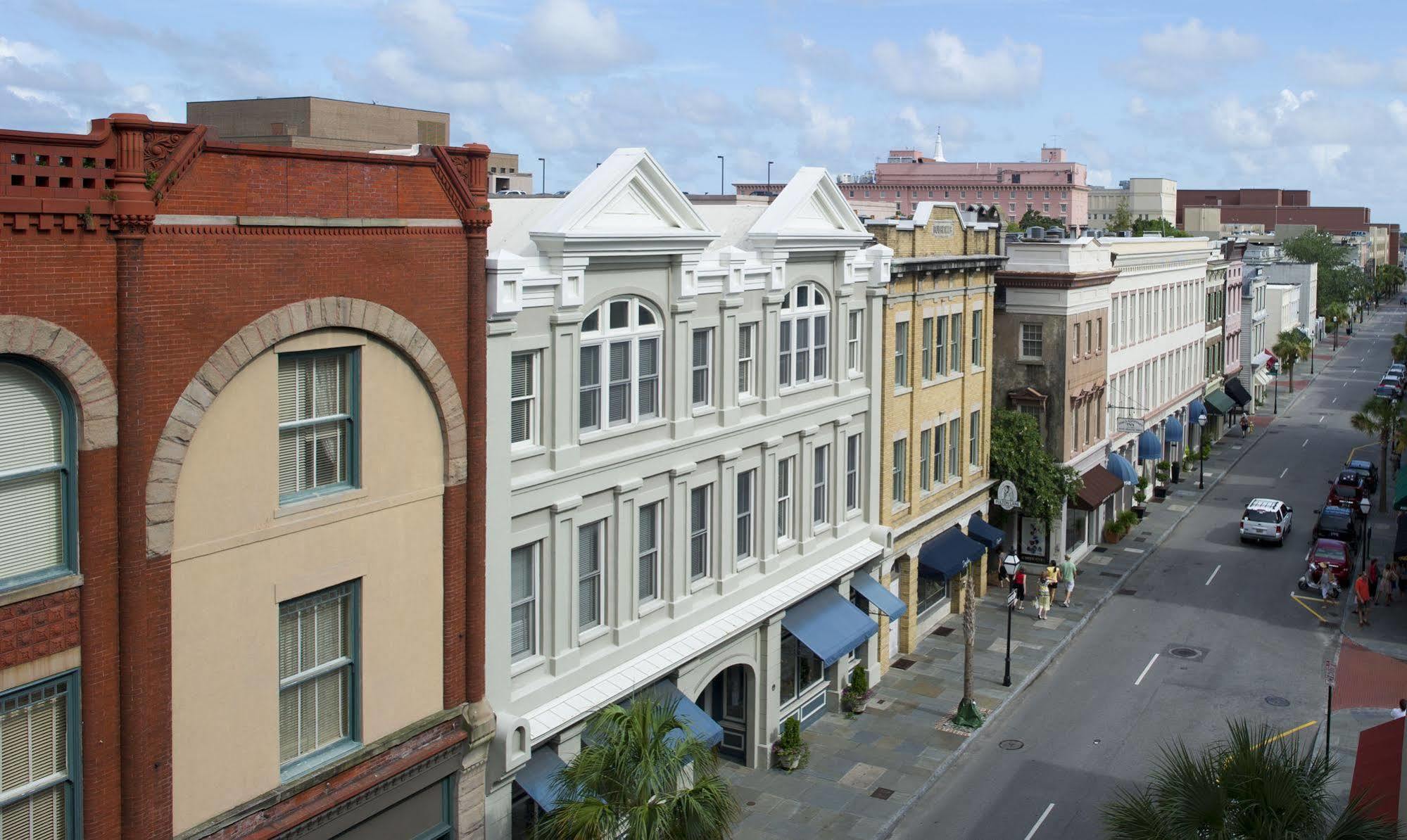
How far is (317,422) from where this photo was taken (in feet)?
57.1

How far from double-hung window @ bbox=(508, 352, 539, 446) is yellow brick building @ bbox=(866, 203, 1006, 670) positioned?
14489mm

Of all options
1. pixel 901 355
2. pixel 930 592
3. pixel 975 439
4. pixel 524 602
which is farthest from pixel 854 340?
pixel 524 602

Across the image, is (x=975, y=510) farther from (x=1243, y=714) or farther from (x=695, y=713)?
(x=695, y=713)

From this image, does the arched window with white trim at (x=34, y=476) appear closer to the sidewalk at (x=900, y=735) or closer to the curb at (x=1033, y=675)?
the sidewalk at (x=900, y=735)

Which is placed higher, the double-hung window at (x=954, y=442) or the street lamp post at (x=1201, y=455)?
the double-hung window at (x=954, y=442)

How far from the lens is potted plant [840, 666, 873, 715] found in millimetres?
32562

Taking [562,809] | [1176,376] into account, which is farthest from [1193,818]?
[1176,376]

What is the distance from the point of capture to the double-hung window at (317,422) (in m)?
17.0

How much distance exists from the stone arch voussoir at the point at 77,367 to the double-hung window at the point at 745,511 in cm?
1583

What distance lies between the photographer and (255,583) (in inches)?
648

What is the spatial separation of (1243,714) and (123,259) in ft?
93.8

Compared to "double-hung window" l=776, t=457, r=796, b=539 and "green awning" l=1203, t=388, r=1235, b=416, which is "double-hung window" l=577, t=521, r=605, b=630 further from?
"green awning" l=1203, t=388, r=1235, b=416

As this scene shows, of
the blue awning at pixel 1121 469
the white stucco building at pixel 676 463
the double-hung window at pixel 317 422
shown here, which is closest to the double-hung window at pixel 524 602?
the white stucco building at pixel 676 463

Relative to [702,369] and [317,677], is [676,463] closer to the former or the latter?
[702,369]
